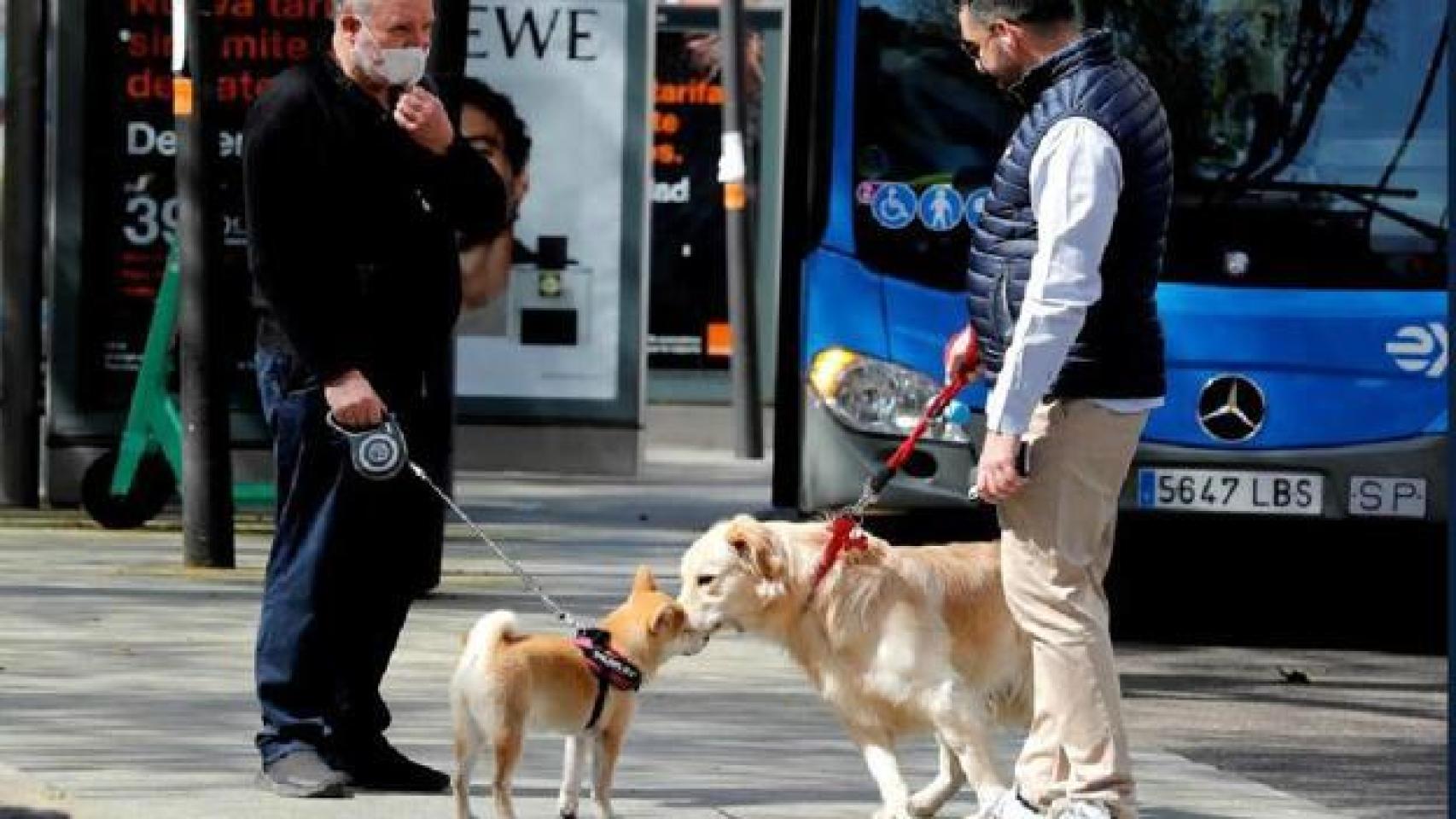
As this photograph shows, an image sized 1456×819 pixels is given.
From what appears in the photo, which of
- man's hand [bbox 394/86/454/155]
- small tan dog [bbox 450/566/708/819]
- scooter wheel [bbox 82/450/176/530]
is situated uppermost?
man's hand [bbox 394/86/454/155]

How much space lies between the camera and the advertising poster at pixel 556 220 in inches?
779

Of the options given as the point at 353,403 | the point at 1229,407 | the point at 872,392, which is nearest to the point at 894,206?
the point at 872,392

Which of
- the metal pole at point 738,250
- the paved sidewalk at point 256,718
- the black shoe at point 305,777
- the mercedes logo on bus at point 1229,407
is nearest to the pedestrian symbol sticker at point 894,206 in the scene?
the mercedes logo on bus at point 1229,407

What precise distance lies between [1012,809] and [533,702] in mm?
1069

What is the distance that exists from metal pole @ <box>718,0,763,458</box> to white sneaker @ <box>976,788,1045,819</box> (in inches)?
626

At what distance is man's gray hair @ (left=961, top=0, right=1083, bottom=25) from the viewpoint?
309 inches

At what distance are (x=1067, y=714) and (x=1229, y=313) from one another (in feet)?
16.8

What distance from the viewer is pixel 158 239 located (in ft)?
56.6

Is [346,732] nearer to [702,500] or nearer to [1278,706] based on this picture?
[1278,706]

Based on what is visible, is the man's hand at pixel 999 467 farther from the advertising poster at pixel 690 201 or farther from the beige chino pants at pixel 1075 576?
the advertising poster at pixel 690 201

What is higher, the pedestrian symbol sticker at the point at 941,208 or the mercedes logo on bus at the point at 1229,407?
the pedestrian symbol sticker at the point at 941,208

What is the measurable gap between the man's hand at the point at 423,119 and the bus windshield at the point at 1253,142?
15.3 ft

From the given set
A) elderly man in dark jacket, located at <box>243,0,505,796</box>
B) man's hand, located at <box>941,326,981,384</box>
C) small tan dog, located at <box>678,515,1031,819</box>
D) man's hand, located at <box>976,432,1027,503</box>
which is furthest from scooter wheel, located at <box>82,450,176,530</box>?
man's hand, located at <box>976,432,1027,503</box>

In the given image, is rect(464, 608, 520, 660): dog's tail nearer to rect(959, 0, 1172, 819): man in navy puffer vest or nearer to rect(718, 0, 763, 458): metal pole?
rect(959, 0, 1172, 819): man in navy puffer vest
